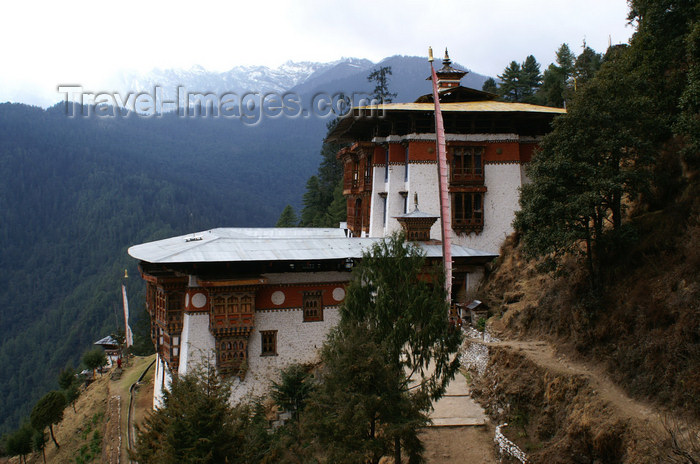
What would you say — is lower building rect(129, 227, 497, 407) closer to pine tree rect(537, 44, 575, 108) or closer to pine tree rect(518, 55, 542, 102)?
pine tree rect(537, 44, 575, 108)

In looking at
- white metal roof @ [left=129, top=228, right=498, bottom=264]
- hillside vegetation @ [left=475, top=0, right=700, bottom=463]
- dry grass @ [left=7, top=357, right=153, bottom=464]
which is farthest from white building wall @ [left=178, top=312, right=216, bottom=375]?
hillside vegetation @ [left=475, top=0, right=700, bottom=463]

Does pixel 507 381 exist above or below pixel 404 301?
below

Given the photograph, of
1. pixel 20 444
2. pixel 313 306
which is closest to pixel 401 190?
pixel 313 306

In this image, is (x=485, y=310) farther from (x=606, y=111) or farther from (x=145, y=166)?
(x=145, y=166)

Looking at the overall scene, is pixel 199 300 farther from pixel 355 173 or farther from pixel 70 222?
pixel 70 222

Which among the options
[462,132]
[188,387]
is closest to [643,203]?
[462,132]

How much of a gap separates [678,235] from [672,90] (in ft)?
17.6

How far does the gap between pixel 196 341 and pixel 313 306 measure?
193 inches

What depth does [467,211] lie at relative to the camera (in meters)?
27.6

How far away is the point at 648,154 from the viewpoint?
48.3ft

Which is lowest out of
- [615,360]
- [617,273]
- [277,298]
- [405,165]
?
[615,360]

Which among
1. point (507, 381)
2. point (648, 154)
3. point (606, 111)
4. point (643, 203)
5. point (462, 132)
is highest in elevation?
point (462, 132)

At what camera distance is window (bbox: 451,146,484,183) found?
2739cm

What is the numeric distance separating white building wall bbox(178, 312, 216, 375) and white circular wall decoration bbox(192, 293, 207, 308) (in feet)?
1.17
